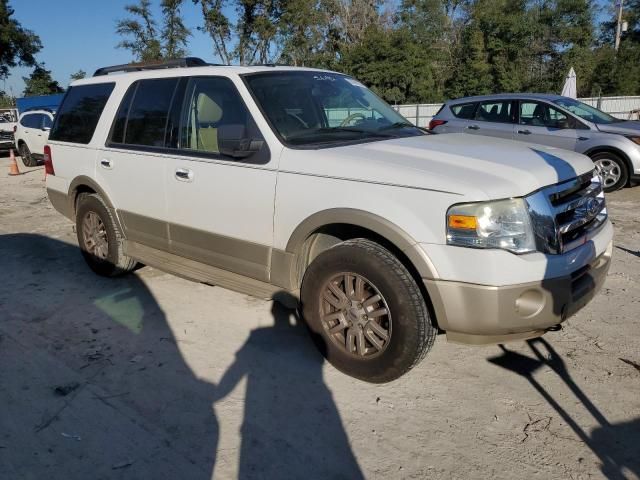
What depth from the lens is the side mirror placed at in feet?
11.8

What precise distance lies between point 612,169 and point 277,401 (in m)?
8.37

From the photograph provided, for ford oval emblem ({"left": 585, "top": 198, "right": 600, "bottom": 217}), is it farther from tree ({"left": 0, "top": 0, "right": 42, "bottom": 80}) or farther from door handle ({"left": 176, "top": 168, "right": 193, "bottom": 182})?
tree ({"left": 0, "top": 0, "right": 42, "bottom": 80})

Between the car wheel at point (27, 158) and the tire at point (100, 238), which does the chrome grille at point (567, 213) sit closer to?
the tire at point (100, 238)

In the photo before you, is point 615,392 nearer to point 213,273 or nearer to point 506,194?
point 506,194

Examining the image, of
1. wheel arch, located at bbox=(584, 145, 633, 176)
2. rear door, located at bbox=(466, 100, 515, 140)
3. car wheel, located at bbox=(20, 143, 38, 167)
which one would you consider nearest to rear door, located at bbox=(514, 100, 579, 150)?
rear door, located at bbox=(466, 100, 515, 140)

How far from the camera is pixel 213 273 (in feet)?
13.7

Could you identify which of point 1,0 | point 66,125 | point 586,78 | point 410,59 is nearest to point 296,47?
point 410,59

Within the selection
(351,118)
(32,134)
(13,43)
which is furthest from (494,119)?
(13,43)

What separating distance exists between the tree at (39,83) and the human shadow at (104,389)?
51298 millimetres

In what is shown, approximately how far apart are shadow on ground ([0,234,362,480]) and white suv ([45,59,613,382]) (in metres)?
0.42

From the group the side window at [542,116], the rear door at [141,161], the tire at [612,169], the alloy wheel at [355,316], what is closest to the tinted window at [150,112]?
the rear door at [141,161]

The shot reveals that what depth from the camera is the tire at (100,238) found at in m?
5.07

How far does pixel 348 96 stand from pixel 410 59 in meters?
35.8

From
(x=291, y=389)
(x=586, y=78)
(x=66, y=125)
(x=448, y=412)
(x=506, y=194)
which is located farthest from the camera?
(x=586, y=78)
